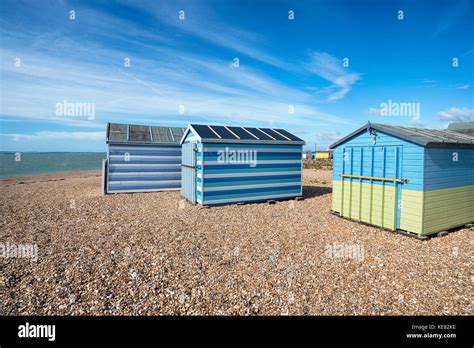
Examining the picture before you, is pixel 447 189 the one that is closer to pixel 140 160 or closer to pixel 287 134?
pixel 287 134

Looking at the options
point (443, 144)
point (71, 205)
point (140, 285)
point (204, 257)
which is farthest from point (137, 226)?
point (443, 144)

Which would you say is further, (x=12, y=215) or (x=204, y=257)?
(x=12, y=215)

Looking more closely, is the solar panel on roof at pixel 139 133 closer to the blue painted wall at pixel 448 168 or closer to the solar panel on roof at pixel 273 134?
the solar panel on roof at pixel 273 134

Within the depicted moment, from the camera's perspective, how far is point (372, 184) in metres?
9.27

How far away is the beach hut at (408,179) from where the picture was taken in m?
7.98

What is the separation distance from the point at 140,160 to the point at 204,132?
6062 mm

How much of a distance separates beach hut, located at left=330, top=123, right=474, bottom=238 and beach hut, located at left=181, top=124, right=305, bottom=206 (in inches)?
165

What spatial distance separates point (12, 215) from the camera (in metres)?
10.7

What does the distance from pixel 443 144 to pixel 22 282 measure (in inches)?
452

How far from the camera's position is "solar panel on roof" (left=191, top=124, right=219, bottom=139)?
12477 mm

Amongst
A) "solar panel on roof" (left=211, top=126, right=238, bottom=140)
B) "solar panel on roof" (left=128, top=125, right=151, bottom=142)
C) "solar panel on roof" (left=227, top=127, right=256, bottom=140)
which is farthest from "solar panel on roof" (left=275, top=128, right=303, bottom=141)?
"solar panel on roof" (left=128, top=125, right=151, bottom=142)

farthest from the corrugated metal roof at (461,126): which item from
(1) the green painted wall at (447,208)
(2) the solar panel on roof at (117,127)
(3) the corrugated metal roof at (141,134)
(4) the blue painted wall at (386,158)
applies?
(2) the solar panel on roof at (117,127)

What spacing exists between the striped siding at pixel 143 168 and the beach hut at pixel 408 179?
1135 centimetres
